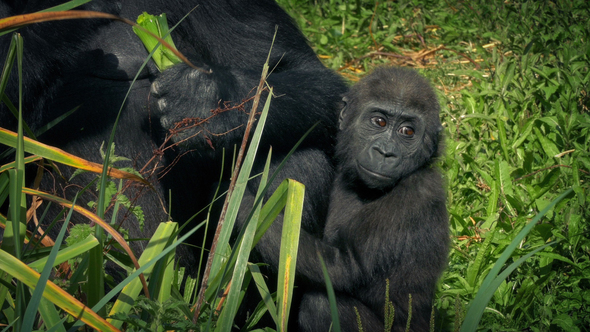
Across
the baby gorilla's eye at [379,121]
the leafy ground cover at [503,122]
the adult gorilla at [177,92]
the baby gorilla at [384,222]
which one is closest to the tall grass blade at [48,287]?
the adult gorilla at [177,92]

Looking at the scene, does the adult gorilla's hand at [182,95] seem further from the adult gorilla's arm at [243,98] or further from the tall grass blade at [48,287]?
the tall grass blade at [48,287]

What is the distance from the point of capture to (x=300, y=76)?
275cm

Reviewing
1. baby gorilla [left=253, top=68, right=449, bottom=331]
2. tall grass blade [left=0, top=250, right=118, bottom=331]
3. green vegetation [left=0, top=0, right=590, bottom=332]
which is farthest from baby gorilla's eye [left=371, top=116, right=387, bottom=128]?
tall grass blade [left=0, top=250, right=118, bottom=331]

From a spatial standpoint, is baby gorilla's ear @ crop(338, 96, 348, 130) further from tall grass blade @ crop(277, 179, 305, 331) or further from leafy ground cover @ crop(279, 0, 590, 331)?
tall grass blade @ crop(277, 179, 305, 331)

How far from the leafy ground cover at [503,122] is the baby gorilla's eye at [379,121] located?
612 millimetres

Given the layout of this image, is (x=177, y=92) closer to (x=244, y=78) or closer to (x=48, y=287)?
(x=244, y=78)

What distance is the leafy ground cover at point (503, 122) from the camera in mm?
2684

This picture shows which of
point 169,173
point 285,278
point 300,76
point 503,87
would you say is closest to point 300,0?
point 503,87

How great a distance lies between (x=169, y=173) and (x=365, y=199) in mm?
868

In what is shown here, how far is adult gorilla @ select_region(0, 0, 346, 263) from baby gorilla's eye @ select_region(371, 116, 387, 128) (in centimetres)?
24

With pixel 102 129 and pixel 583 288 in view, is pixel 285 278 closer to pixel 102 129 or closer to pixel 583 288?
pixel 102 129

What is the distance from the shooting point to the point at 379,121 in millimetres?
2662

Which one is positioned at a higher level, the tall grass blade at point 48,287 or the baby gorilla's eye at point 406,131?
the tall grass blade at point 48,287

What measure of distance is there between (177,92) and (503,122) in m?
2.14
